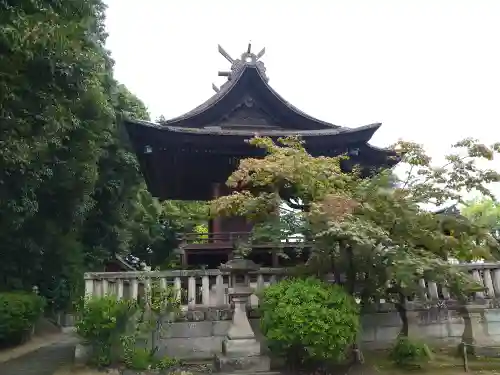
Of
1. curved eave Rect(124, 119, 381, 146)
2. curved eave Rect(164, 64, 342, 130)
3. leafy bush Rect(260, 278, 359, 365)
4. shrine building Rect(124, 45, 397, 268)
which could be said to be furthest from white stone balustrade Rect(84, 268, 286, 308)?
curved eave Rect(164, 64, 342, 130)

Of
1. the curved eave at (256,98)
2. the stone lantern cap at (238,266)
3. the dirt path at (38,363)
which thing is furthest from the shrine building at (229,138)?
the dirt path at (38,363)

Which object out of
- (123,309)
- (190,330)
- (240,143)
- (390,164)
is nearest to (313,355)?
(190,330)

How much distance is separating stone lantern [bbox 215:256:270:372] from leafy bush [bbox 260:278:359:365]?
21.8 inches

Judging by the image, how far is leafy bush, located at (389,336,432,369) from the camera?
7910 millimetres

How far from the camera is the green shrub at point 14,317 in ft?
38.4

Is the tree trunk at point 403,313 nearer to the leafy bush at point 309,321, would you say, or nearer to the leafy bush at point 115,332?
the leafy bush at point 309,321

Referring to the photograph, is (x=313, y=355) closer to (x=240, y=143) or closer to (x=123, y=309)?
(x=123, y=309)

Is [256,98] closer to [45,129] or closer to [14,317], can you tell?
[45,129]

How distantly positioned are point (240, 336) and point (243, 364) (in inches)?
19.8

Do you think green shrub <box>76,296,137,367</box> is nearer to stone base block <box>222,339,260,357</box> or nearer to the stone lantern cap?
stone base block <box>222,339,260,357</box>

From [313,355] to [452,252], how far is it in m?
3.78

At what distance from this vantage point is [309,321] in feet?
22.2

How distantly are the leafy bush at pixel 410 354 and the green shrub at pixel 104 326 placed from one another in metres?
5.15

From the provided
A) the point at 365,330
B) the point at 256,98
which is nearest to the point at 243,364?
the point at 365,330
